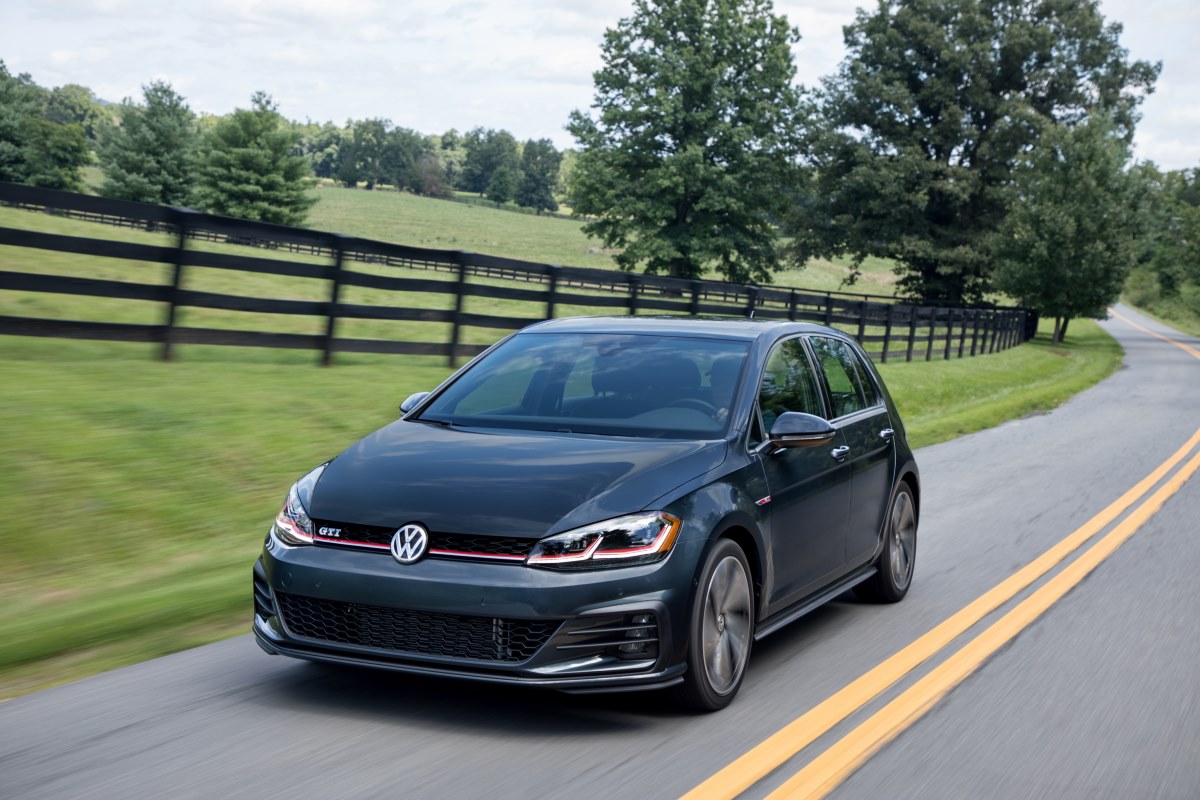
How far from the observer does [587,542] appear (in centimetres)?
471

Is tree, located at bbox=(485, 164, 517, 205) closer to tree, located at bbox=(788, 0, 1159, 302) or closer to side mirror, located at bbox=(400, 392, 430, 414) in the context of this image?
tree, located at bbox=(788, 0, 1159, 302)

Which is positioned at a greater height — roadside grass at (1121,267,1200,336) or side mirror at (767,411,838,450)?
roadside grass at (1121,267,1200,336)

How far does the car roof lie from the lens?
256 inches

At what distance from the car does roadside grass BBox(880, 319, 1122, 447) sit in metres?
10.6

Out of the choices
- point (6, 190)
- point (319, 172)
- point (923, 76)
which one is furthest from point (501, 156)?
point (6, 190)

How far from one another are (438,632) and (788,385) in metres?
2.52

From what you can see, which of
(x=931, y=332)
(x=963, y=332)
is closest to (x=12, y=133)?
(x=963, y=332)

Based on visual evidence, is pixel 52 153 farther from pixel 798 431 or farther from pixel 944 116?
pixel 798 431

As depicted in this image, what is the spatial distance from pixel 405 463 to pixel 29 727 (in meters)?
1.65

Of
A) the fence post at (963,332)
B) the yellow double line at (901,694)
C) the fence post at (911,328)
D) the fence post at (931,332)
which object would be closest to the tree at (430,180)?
the fence post at (963,332)

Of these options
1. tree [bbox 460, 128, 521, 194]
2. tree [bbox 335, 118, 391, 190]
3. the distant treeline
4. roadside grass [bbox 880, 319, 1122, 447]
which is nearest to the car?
roadside grass [bbox 880, 319, 1122, 447]

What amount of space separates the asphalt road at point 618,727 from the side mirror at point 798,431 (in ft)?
3.44

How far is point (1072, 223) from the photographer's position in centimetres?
5634

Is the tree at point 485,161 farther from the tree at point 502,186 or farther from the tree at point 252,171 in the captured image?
the tree at point 252,171
